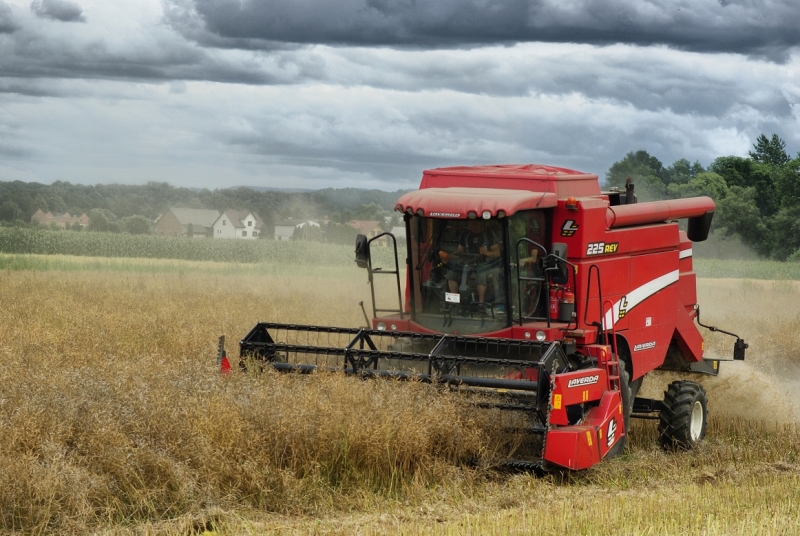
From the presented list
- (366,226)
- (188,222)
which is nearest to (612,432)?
(366,226)

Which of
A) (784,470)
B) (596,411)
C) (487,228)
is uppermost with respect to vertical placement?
(487,228)

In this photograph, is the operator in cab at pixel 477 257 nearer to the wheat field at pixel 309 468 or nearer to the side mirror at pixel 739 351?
the wheat field at pixel 309 468

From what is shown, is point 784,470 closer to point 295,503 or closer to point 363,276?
point 295,503

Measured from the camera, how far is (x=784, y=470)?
8.32m

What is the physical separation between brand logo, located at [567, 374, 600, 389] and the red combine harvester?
2cm

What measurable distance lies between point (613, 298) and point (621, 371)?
720mm

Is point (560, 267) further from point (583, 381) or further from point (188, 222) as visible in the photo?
point (188, 222)

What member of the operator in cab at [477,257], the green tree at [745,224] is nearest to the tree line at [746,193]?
the green tree at [745,224]

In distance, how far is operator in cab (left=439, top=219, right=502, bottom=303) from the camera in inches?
327

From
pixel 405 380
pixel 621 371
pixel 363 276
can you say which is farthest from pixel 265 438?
pixel 363 276

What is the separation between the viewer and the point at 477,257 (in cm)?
840

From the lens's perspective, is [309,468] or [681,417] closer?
[309,468]

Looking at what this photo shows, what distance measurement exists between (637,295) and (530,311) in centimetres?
138

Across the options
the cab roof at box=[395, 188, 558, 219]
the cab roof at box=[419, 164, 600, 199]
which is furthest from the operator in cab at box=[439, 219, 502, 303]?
the cab roof at box=[419, 164, 600, 199]
